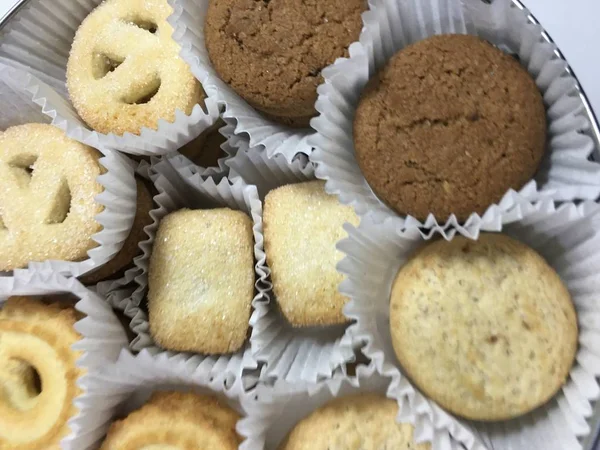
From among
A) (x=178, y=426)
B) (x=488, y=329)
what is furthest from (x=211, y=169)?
(x=488, y=329)

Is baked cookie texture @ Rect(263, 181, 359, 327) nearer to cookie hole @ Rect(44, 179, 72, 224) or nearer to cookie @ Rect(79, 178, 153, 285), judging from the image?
cookie @ Rect(79, 178, 153, 285)

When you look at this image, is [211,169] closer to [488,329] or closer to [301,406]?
[301,406]

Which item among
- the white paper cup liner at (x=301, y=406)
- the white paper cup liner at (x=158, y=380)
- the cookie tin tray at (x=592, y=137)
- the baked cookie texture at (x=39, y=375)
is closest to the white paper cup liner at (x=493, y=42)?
the cookie tin tray at (x=592, y=137)

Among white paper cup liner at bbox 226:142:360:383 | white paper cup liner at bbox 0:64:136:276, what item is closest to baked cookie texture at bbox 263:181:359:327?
white paper cup liner at bbox 226:142:360:383

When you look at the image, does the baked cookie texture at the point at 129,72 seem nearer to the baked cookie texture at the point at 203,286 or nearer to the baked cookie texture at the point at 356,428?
the baked cookie texture at the point at 203,286

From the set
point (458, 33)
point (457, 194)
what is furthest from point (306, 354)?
point (458, 33)

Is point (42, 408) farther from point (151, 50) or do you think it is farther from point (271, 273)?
point (151, 50)
